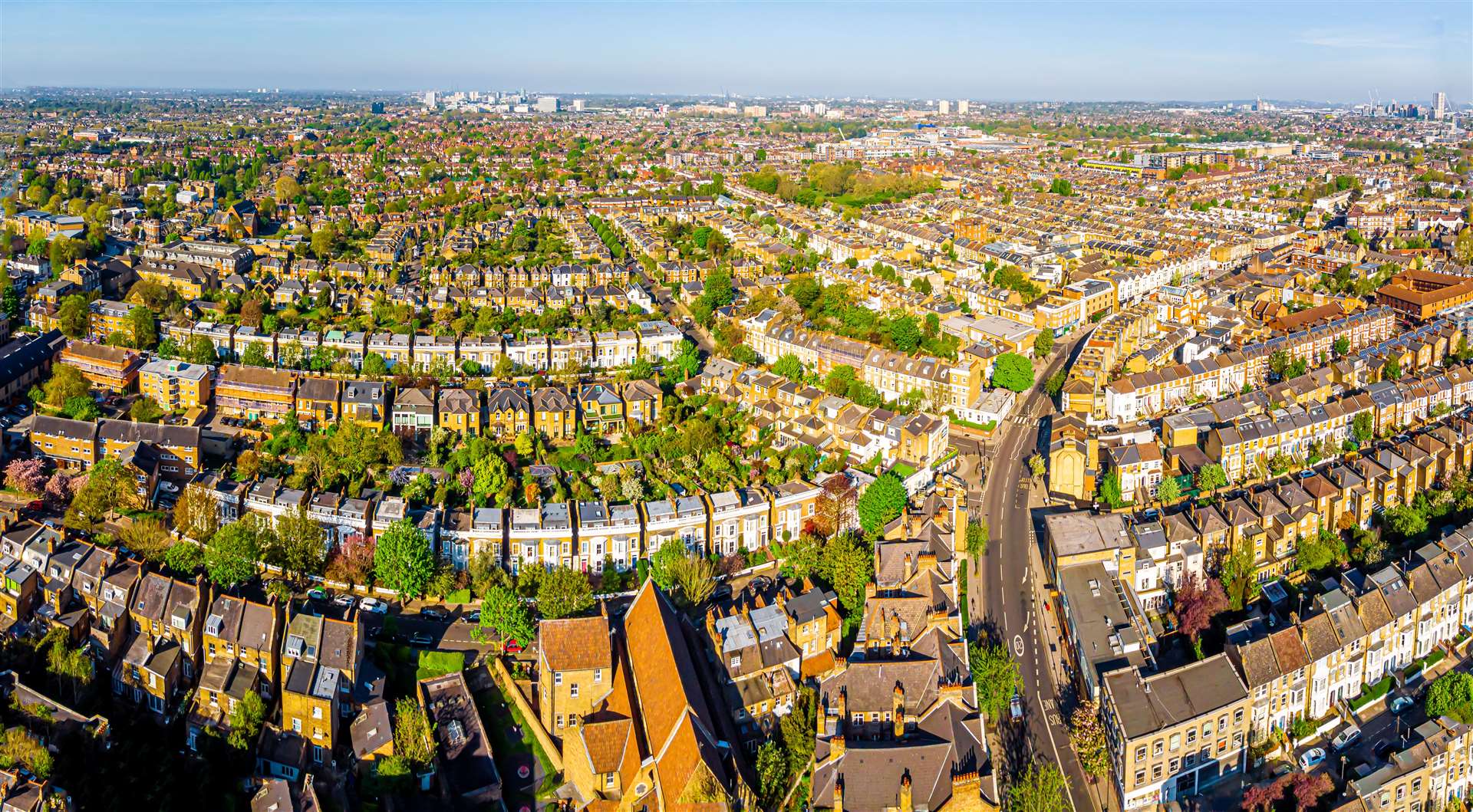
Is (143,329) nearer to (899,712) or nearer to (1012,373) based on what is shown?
(1012,373)

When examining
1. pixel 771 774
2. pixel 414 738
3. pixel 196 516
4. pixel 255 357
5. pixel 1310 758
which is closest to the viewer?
pixel 771 774

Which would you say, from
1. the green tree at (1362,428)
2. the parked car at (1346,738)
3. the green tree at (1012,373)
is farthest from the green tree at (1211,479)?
the parked car at (1346,738)

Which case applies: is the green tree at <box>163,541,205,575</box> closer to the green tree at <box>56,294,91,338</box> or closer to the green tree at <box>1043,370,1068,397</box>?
the green tree at <box>56,294,91,338</box>

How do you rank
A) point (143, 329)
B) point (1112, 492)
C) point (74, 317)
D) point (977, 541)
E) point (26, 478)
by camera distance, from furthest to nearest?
point (74, 317), point (143, 329), point (1112, 492), point (26, 478), point (977, 541)

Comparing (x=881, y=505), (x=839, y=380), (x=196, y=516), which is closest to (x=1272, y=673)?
(x=881, y=505)

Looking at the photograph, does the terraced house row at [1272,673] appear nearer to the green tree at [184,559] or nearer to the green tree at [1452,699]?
the green tree at [1452,699]
